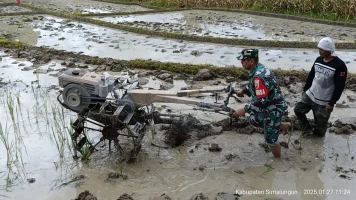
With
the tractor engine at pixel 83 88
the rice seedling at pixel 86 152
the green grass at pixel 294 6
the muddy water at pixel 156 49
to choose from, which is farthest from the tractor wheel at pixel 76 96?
the green grass at pixel 294 6

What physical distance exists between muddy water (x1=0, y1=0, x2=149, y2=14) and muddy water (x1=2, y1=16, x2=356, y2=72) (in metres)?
3.84

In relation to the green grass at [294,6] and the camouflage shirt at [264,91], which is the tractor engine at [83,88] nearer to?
the camouflage shirt at [264,91]

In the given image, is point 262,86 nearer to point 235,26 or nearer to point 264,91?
point 264,91

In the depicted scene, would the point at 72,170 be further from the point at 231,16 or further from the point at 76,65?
the point at 231,16

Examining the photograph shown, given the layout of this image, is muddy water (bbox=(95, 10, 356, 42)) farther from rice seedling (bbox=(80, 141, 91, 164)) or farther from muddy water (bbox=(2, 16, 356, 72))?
rice seedling (bbox=(80, 141, 91, 164))

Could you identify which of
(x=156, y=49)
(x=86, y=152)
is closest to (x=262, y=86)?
(x=86, y=152)

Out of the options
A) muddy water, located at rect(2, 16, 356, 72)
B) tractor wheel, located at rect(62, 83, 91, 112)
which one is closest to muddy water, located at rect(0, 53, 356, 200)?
tractor wheel, located at rect(62, 83, 91, 112)

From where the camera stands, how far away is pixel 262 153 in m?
4.21

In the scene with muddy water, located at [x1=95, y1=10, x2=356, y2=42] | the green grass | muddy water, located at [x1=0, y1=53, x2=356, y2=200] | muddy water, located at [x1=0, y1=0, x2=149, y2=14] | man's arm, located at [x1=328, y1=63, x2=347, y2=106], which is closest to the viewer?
muddy water, located at [x1=0, y1=53, x2=356, y2=200]

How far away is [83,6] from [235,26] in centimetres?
750

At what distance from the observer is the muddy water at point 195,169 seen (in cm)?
360

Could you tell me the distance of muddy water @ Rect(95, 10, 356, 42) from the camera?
9617mm

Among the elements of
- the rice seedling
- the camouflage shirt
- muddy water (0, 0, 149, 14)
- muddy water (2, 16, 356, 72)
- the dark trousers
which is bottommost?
the rice seedling

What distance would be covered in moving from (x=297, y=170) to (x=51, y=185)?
248 centimetres
